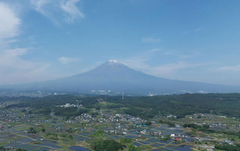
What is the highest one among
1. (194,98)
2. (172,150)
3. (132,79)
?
(132,79)

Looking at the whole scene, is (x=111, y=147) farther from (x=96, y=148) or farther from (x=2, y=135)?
(x=2, y=135)

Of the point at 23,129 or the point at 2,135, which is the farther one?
the point at 23,129

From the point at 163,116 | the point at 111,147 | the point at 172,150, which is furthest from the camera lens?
the point at 163,116

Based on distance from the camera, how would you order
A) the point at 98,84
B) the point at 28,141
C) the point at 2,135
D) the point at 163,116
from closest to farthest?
1. the point at 28,141
2. the point at 2,135
3. the point at 163,116
4. the point at 98,84

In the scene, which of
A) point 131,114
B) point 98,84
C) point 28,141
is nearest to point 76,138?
point 28,141

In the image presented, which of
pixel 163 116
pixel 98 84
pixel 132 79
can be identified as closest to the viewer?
pixel 163 116

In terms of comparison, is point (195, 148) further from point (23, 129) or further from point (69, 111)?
point (69, 111)

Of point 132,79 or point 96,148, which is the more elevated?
point 132,79

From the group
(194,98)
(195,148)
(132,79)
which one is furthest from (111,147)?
(132,79)

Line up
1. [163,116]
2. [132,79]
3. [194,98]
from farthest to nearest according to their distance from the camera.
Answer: [132,79]
[194,98]
[163,116]
